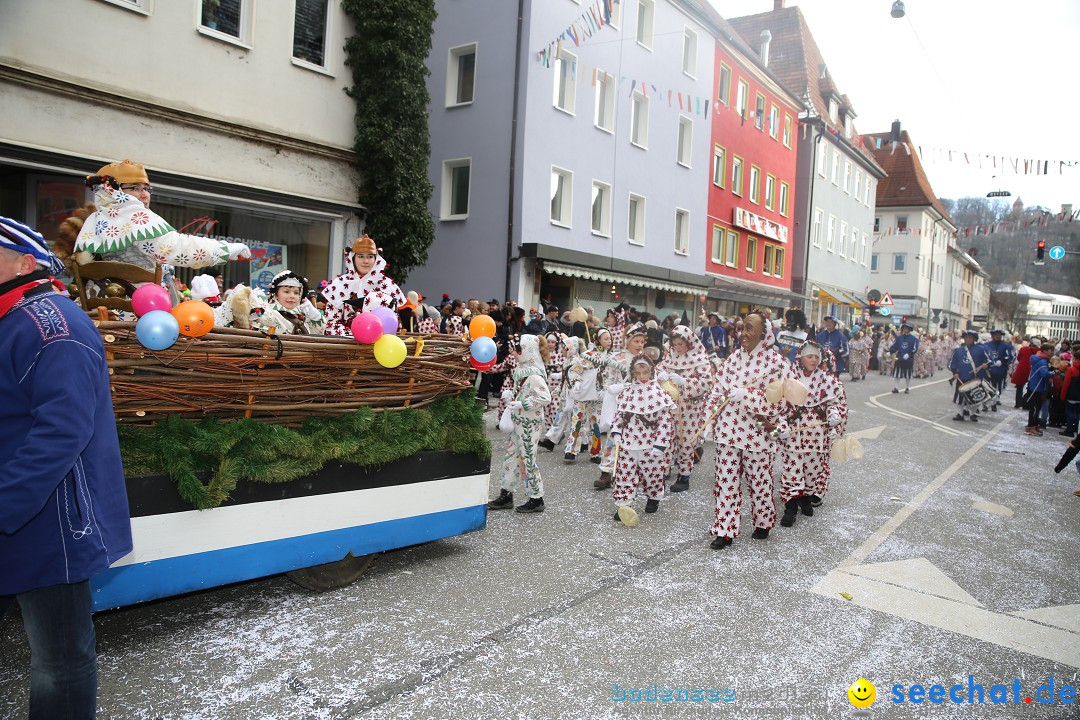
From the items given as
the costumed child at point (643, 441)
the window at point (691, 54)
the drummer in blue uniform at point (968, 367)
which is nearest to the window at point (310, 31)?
the costumed child at point (643, 441)

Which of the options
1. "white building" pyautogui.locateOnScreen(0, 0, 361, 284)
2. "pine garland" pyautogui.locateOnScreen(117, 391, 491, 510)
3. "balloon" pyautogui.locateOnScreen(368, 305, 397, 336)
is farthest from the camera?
"white building" pyautogui.locateOnScreen(0, 0, 361, 284)

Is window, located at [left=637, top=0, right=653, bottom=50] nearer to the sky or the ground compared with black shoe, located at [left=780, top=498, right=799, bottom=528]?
nearer to the sky

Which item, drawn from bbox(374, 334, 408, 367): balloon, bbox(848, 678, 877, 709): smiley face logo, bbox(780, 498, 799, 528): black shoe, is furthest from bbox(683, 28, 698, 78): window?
bbox(848, 678, 877, 709): smiley face logo

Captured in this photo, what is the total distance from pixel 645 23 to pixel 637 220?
6.04 meters

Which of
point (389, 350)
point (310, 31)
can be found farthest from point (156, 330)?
point (310, 31)

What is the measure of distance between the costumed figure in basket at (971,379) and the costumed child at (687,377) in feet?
32.3

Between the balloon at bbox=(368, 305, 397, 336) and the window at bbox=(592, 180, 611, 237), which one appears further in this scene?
the window at bbox=(592, 180, 611, 237)

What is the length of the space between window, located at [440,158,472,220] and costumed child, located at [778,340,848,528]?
1496 cm

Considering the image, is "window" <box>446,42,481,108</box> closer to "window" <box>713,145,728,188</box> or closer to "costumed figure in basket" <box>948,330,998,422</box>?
"window" <box>713,145,728,188</box>

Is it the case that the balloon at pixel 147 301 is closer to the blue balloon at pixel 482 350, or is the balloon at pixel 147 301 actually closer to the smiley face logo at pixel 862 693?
the blue balloon at pixel 482 350

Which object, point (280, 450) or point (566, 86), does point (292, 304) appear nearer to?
point (280, 450)

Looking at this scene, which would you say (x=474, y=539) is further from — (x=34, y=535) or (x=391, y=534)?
(x=34, y=535)

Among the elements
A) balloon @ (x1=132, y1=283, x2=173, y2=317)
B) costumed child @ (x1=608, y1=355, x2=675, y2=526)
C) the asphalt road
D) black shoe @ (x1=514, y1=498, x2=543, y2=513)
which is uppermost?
balloon @ (x1=132, y1=283, x2=173, y2=317)

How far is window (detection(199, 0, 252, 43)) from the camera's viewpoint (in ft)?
40.0
